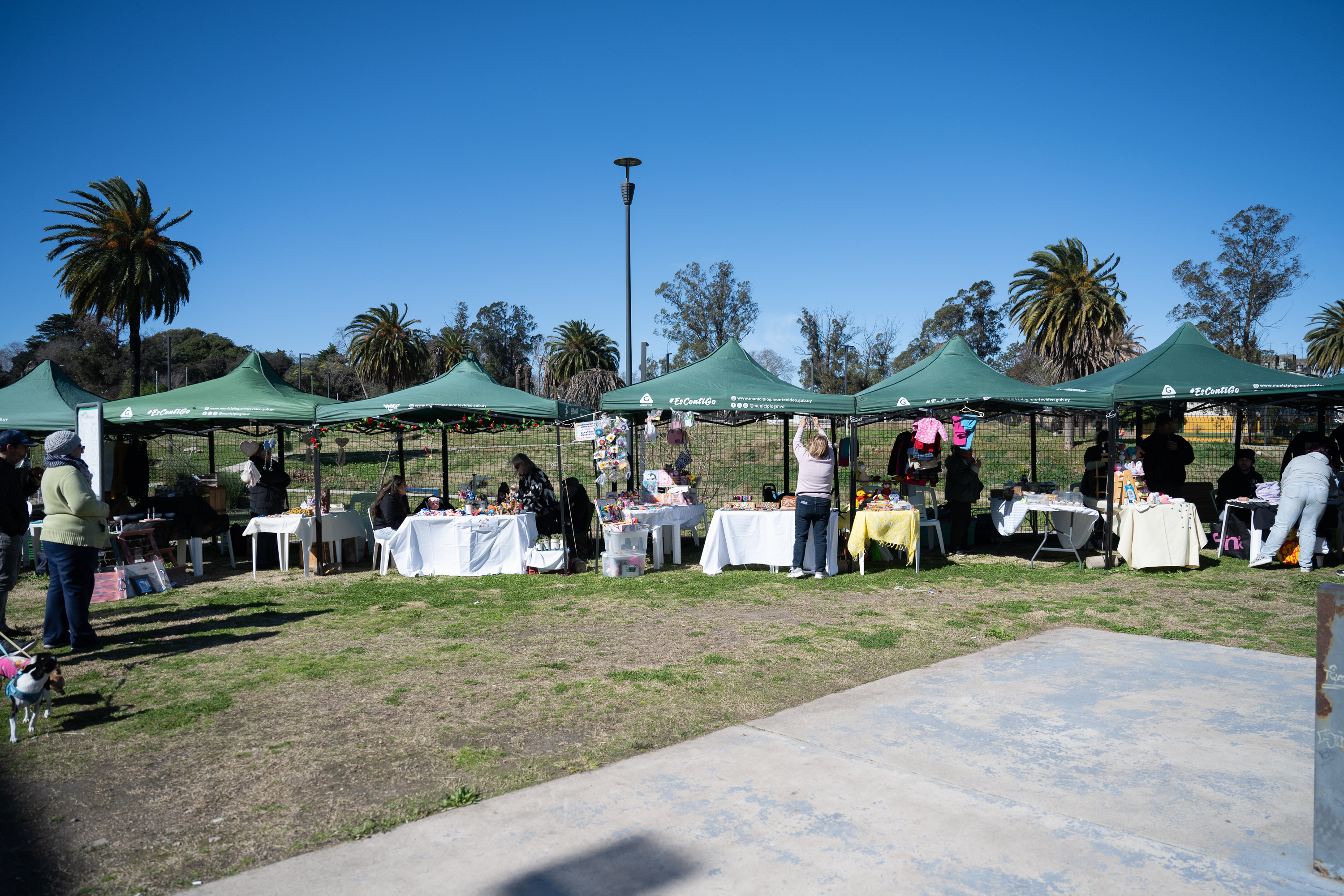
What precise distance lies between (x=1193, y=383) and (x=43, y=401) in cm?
1653

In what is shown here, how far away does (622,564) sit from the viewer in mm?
10203

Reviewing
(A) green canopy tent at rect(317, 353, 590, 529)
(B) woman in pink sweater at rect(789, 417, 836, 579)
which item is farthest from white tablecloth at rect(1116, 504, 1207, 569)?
(A) green canopy tent at rect(317, 353, 590, 529)

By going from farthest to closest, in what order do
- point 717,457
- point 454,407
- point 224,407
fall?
point 717,457
point 224,407
point 454,407

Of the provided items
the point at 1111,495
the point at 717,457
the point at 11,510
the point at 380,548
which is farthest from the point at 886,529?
the point at 717,457

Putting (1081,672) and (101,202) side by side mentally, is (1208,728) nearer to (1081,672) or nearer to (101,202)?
(1081,672)

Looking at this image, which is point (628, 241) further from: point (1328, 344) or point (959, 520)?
point (1328, 344)

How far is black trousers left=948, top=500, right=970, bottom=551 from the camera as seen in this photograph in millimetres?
11500

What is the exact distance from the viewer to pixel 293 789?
3.93 meters

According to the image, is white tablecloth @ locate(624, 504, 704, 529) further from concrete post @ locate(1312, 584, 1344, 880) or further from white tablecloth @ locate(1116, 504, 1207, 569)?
concrete post @ locate(1312, 584, 1344, 880)

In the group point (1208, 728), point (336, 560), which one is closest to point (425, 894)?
point (1208, 728)

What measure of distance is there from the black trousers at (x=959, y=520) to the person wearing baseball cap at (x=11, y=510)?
10.0 m

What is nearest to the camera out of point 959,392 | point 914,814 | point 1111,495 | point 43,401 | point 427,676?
point 914,814

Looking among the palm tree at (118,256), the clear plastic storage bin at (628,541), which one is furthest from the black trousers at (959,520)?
the palm tree at (118,256)

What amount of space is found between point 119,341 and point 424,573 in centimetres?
6229
